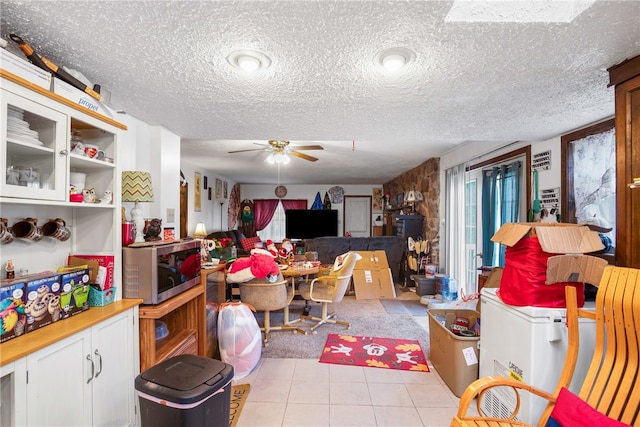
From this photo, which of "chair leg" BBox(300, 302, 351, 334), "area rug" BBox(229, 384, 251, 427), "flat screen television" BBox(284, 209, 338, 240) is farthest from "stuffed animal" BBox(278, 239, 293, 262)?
"flat screen television" BBox(284, 209, 338, 240)

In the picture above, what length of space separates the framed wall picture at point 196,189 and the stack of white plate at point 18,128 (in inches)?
175

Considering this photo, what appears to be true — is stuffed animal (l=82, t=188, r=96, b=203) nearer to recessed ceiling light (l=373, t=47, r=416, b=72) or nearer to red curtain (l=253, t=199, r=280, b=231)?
recessed ceiling light (l=373, t=47, r=416, b=72)

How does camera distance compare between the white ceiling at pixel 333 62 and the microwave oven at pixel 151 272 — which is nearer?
the white ceiling at pixel 333 62

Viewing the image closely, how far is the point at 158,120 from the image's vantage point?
2291mm

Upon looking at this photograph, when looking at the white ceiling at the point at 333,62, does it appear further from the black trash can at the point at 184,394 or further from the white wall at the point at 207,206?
the white wall at the point at 207,206

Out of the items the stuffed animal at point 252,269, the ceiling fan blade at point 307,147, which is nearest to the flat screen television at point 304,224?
the ceiling fan blade at point 307,147

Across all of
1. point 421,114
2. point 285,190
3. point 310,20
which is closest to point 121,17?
point 310,20

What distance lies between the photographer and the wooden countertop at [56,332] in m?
1.08

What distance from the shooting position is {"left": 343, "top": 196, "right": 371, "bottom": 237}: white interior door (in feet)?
28.6

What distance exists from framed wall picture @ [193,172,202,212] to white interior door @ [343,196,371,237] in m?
4.30

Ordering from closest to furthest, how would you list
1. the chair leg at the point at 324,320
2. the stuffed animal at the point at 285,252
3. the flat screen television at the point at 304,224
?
the chair leg at the point at 324,320 < the stuffed animal at the point at 285,252 < the flat screen television at the point at 304,224

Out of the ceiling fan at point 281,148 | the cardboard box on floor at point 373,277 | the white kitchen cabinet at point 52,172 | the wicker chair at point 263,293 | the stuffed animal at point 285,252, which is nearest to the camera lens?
the white kitchen cabinet at point 52,172

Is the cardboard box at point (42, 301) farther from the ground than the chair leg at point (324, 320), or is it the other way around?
the cardboard box at point (42, 301)

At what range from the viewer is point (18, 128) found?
47.9 inches
